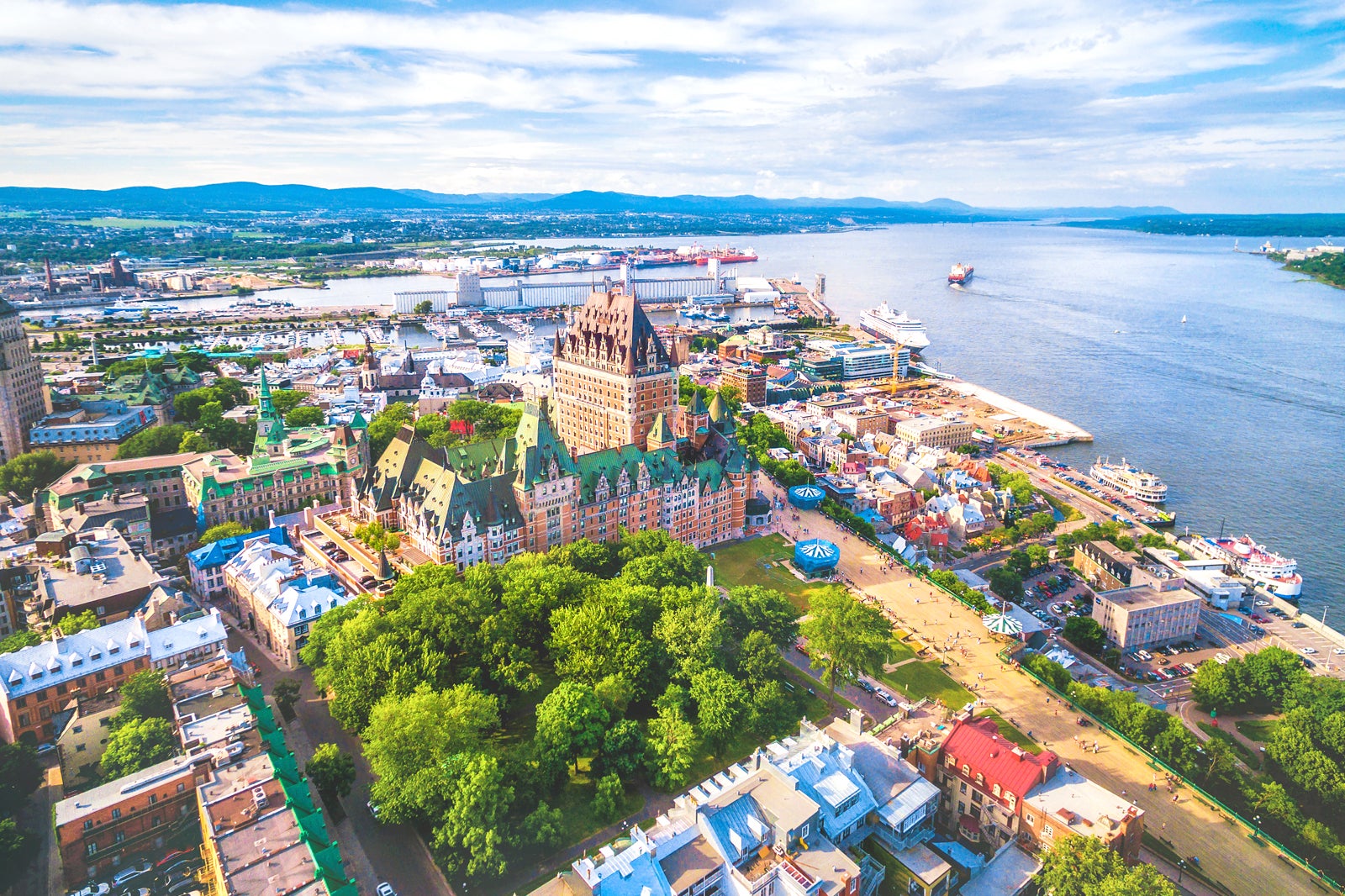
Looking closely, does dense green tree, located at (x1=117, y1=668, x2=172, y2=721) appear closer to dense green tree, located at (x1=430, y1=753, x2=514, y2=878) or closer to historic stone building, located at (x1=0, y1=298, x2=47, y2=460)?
dense green tree, located at (x1=430, y1=753, x2=514, y2=878)

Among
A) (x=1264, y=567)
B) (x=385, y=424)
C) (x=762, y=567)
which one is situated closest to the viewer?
(x=762, y=567)

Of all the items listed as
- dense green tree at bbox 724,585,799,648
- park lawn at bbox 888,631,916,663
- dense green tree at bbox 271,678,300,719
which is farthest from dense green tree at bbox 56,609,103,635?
park lawn at bbox 888,631,916,663

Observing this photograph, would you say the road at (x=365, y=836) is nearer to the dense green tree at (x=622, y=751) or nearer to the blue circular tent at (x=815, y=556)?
the dense green tree at (x=622, y=751)

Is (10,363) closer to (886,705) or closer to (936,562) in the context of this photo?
(886,705)

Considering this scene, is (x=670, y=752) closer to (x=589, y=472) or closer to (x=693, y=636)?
(x=693, y=636)

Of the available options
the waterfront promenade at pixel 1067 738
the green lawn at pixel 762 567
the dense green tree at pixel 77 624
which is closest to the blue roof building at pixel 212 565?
the dense green tree at pixel 77 624

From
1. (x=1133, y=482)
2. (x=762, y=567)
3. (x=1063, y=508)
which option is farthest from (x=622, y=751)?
(x=1133, y=482)
